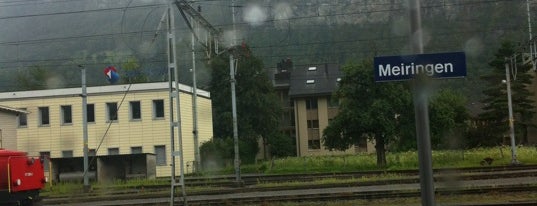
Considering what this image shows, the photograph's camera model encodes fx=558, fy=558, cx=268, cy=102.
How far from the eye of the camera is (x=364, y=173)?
28.9 m

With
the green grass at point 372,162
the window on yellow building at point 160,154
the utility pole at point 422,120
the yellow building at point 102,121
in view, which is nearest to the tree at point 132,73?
the yellow building at point 102,121

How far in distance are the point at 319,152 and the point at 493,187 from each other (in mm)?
55366

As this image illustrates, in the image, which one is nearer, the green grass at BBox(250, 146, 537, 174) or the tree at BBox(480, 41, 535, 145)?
the green grass at BBox(250, 146, 537, 174)

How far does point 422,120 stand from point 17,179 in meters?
10.4

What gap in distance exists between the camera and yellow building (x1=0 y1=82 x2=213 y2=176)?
45.2m

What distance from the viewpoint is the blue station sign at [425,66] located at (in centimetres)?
659

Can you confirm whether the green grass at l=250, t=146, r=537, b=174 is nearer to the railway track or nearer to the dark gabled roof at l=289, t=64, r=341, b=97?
the railway track

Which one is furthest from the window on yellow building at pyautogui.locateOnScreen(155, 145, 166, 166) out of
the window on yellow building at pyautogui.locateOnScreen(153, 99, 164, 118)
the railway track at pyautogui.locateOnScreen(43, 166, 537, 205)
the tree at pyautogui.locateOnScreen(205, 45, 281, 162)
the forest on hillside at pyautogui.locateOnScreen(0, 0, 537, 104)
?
the tree at pyautogui.locateOnScreen(205, 45, 281, 162)

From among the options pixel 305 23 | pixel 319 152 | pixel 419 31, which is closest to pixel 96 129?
pixel 305 23

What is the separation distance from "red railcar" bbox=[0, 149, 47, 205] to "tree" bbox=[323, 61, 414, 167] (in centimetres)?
2560

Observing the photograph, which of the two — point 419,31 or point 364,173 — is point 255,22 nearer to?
point 364,173

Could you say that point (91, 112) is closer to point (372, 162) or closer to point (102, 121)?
point (102, 121)

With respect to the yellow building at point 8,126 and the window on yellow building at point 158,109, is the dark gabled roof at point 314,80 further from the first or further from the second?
the yellow building at point 8,126

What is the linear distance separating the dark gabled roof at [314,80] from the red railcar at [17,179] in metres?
60.0
